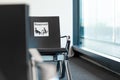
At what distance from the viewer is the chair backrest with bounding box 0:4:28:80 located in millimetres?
852

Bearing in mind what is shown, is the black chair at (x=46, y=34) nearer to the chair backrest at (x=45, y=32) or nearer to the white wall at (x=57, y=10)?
the chair backrest at (x=45, y=32)

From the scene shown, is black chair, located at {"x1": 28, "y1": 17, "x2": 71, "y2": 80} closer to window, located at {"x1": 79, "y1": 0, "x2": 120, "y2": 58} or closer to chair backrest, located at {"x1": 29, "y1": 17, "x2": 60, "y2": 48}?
chair backrest, located at {"x1": 29, "y1": 17, "x2": 60, "y2": 48}

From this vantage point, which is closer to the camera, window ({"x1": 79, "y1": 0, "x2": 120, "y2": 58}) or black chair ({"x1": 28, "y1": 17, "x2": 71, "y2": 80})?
black chair ({"x1": 28, "y1": 17, "x2": 71, "y2": 80})

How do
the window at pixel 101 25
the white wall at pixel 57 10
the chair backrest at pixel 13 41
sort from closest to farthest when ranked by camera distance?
1. the chair backrest at pixel 13 41
2. the window at pixel 101 25
3. the white wall at pixel 57 10

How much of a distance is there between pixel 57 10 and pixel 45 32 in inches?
59.5

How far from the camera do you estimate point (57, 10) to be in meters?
4.77

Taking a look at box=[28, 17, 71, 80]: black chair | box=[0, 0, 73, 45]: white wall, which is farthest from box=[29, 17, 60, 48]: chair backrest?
box=[0, 0, 73, 45]: white wall

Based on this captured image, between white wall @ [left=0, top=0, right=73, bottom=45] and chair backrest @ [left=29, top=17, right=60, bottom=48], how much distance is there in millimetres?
1336

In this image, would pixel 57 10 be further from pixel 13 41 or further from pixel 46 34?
pixel 13 41

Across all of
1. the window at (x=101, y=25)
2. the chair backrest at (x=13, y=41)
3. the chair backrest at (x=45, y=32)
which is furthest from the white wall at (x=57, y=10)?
the chair backrest at (x=13, y=41)

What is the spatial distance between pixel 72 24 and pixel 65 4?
0.47 metres

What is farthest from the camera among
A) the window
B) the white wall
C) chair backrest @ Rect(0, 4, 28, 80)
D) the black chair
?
the white wall

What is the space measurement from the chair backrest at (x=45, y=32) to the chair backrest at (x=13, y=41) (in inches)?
93.0

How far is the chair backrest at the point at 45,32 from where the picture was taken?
130 inches
